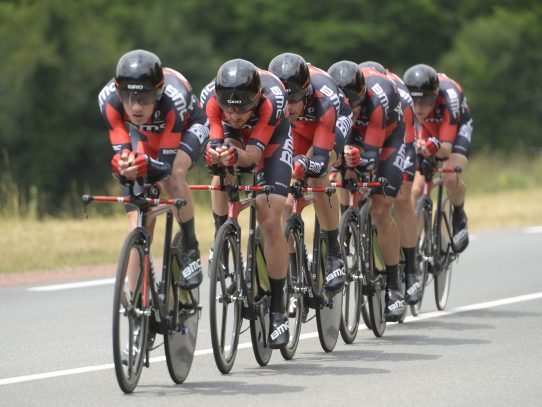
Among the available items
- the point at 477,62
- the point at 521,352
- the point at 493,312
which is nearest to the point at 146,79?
the point at 521,352

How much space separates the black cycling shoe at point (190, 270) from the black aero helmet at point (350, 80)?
2.32 meters

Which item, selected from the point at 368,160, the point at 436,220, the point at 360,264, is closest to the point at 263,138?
the point at 368,160

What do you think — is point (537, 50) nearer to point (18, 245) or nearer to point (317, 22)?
point (317, 22)

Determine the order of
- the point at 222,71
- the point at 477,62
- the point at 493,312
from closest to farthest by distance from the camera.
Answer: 1. the point at 222,71
2. the point at 493,312
3. the point at 477,62

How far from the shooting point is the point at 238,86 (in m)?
8.45

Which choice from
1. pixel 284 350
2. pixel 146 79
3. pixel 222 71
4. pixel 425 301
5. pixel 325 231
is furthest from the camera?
pixel 425 301

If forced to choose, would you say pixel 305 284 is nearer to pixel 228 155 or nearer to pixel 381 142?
pixel 381 142

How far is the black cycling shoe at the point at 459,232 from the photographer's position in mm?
12773

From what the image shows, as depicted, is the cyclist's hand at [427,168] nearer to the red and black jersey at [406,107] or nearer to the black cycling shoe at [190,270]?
the red and black jersey at [406,107]

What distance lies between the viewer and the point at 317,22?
55.1 m

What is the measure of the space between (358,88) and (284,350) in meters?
2.15

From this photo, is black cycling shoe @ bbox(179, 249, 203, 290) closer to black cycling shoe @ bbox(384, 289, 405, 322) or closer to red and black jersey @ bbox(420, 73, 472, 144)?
black cycling shoe @ bbox(384, 289, 405, 322)

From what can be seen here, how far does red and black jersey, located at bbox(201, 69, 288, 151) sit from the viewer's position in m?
8.68

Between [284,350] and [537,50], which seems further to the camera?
[537,50]
